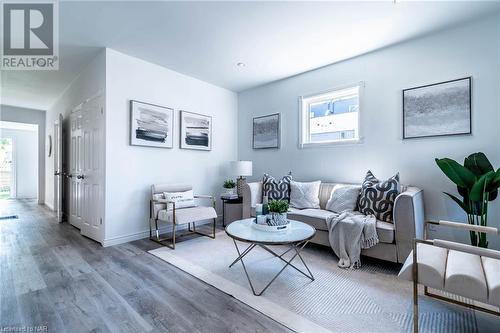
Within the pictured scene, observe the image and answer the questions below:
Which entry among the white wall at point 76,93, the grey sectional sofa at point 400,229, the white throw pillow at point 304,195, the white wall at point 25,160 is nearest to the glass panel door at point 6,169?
the white wall at point 25,160

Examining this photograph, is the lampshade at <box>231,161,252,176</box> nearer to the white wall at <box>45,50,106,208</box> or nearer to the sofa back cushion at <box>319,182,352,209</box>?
the sofa back cushion at <box>319,182,352,209</box>

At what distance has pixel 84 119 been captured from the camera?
380cm

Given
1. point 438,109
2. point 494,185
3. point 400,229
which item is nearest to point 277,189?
point 400,229

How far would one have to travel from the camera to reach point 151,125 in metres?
3.62

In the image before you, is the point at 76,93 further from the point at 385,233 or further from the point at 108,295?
the point at 385,233

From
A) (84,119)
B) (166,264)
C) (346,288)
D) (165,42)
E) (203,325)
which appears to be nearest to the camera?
(203,325)

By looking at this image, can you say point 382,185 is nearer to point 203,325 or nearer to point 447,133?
point 447,133

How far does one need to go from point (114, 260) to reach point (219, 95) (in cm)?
342

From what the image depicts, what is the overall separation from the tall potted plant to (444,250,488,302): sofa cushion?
952 mm

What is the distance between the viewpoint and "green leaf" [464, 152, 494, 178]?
2264 millimetres

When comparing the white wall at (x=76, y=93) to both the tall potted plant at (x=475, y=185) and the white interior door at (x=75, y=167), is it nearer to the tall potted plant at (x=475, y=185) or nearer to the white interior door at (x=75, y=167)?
the white interior door at (x=75, y=167)

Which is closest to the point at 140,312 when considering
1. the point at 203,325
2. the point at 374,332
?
the point at 203,325

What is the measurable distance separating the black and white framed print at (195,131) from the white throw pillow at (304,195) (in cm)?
192

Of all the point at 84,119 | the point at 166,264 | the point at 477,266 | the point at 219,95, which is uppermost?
the point at 219,95
